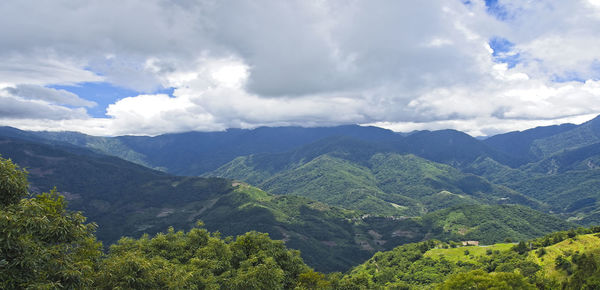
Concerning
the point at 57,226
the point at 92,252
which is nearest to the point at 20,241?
the point at 57,226

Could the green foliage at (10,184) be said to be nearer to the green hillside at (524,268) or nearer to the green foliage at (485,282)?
the green hillside at (524,268)

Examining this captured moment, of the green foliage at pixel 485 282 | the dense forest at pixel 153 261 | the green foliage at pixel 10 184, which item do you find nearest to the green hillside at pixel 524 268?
the green foliage at pixel 485 282

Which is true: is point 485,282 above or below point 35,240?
below

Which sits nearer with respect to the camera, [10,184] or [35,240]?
[35,240]

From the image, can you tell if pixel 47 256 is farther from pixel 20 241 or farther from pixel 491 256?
pixel 491 256

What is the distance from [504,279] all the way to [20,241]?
74.0 metres

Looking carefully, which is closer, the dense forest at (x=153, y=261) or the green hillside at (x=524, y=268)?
the dense forest at (x=153, y=261)

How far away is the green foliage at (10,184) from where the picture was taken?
28859 millimetres

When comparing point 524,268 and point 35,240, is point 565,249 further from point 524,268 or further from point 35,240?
point 35,240

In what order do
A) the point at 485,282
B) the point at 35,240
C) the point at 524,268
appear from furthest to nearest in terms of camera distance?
the point at 524,268
the point at 485,282
the point at 35,240

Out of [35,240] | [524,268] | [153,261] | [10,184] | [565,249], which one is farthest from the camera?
[565,249]

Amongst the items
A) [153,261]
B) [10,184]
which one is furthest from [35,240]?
[153,261]

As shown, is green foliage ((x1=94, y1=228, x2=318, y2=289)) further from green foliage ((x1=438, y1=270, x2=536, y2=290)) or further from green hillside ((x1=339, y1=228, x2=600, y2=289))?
green foliage ((x1=438, y1=270, x2=536, y2=290))

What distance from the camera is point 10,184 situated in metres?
29.2
